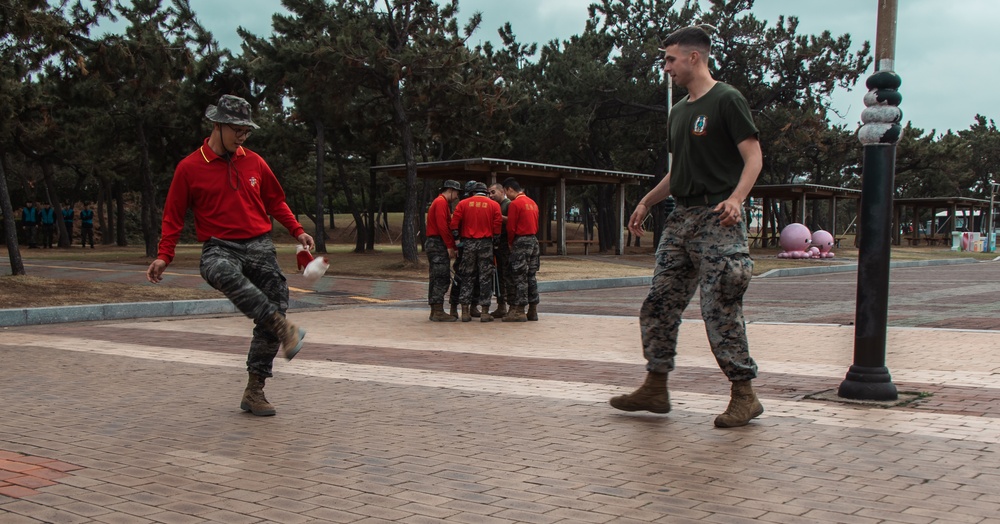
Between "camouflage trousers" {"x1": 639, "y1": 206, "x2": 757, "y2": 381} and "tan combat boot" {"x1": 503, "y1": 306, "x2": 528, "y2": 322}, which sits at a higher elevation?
"camouflage trousers" {"x1": 639, "y1": 206, "x2": 757, "y2": 381}

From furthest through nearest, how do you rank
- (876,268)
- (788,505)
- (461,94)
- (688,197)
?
1. (461,94)
2. (876,268)
3. (688,197)
4. (788,505)

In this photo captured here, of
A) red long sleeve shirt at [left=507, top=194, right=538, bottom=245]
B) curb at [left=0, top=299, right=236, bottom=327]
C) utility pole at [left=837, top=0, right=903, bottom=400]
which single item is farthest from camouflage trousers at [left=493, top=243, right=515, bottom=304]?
utility pole at [left=837, top=0, right=903, bottom=400]

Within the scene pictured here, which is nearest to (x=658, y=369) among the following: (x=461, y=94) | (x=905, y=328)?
(x=905, y=328)

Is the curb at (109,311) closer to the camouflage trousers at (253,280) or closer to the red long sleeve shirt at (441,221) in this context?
the red long sleeve shirt at (441,221)

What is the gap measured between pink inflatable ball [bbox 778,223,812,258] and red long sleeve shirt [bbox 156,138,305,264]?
30397mm

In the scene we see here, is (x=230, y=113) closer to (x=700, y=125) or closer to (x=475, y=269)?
→ (x=700, y=125)

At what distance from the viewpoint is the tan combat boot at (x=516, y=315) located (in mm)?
12031

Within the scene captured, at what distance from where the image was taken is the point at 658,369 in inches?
205

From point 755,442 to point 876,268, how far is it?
5.24 feet

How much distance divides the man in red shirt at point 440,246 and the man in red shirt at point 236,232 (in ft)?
20.8

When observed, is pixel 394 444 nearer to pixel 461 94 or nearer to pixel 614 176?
pixel 461 94

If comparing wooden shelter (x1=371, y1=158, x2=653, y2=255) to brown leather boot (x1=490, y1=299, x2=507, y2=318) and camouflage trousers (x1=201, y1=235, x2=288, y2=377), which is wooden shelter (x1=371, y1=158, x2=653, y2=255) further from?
camouflage trousers (x1=201, y1=235, x2=288, y2=377)

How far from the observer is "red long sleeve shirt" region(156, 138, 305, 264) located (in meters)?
5.42

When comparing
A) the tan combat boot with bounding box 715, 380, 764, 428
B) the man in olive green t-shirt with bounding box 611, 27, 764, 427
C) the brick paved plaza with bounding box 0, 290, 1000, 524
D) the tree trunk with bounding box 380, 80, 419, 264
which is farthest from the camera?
the tree trunk with bounding box 380, 80, 419, 264
